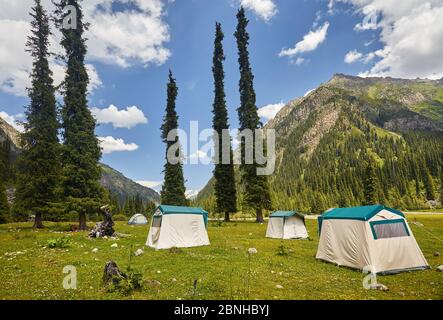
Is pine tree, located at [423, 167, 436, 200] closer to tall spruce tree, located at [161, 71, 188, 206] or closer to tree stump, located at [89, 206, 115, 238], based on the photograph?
tall spruce tree, located at [161, 71, 188, 206]

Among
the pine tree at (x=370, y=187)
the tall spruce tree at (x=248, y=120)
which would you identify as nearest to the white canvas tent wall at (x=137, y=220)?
the tall spruce tree at (x=248, y=120)

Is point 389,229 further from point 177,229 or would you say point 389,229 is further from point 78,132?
point 78,132

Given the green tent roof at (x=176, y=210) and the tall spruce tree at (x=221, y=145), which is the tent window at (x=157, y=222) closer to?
the green tent roof at (x=176, y=210)

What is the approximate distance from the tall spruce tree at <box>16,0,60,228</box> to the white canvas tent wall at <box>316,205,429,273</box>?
76.0 feet

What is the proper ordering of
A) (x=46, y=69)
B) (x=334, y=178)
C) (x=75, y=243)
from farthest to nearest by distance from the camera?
(x=334, y=178) < (x=46, y=69) < (x=75, y=243)

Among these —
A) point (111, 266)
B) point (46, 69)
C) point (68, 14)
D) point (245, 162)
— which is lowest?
point (111, 266)

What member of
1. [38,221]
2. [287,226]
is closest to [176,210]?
[287,226]

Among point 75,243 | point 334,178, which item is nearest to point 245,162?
point 75,243

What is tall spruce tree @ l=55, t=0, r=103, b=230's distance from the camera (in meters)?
23.2

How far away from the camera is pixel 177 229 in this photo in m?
18.2

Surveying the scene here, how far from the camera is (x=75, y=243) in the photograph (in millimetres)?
A: 17047
